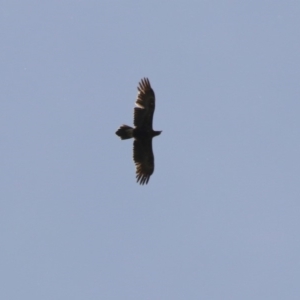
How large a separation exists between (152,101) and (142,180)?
12.0 ft

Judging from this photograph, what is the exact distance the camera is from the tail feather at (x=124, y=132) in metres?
74.8

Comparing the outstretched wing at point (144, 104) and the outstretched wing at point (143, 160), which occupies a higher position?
the outstretched wing at point (144, 104)

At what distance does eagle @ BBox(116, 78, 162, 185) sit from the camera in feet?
246

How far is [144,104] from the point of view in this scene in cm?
7512

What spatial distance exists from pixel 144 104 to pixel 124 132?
1565 mm

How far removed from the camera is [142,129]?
75.2 metres

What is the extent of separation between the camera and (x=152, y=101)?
246ft

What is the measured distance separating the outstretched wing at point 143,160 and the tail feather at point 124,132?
972mm

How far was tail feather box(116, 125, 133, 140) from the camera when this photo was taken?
245 ft

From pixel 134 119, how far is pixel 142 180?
9.44ft

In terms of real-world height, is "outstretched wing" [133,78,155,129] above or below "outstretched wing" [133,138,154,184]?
above

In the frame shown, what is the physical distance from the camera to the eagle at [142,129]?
7506 centimetres

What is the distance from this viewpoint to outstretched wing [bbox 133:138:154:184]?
2985 inches

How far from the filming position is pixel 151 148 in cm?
7594
